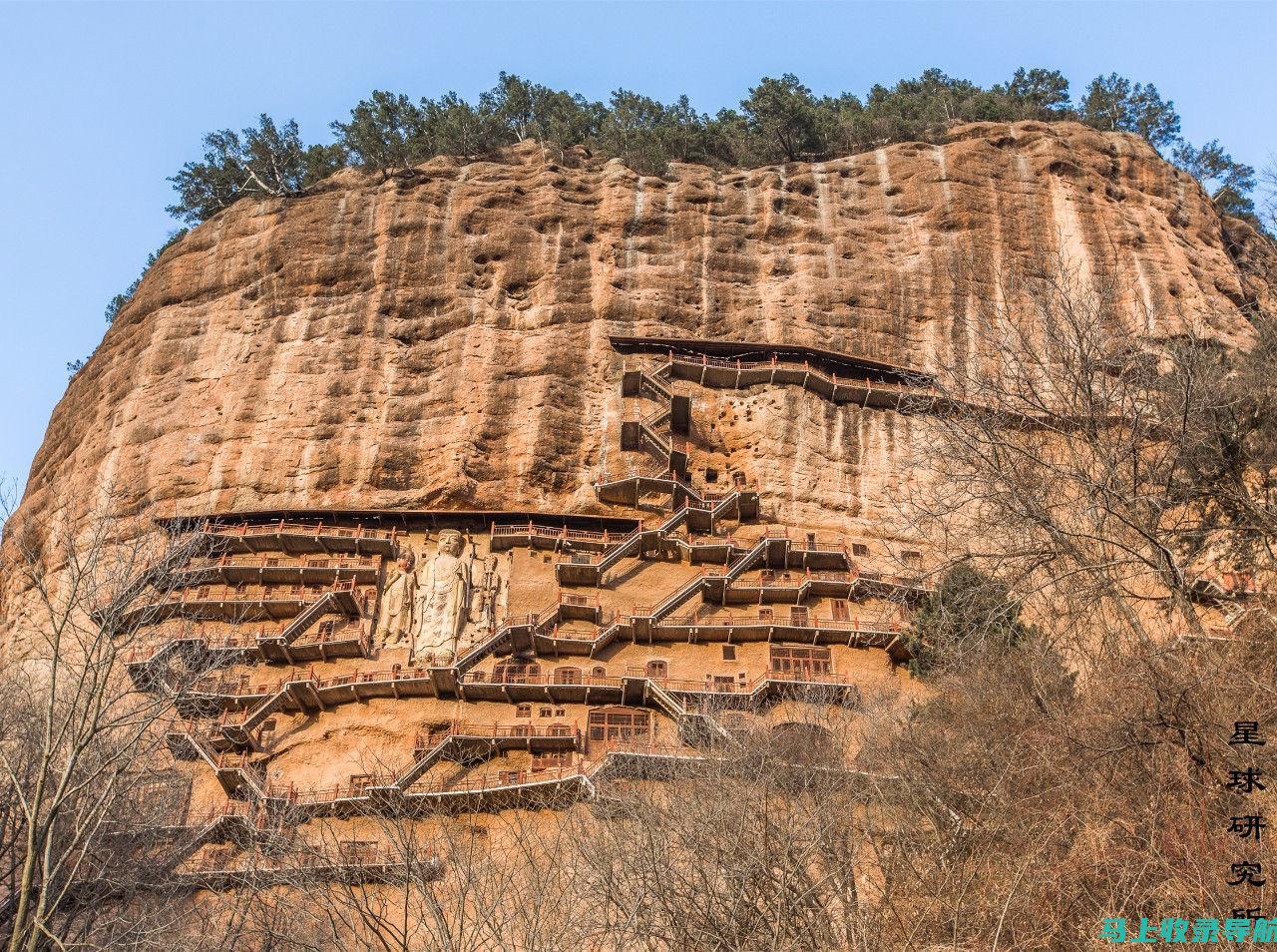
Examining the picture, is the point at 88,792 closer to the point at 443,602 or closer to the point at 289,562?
the point at 443,602

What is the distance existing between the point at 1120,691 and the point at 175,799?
19.1m

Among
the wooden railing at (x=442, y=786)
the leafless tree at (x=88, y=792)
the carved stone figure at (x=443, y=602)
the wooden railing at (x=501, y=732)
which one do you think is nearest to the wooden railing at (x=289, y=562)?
the carved stone figure at (x=443, y=602)

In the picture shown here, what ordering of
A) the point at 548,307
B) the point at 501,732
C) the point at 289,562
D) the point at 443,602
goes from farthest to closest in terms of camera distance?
the point at 548,307
the point at 289,562
the point at 443,602
the point at 501,732

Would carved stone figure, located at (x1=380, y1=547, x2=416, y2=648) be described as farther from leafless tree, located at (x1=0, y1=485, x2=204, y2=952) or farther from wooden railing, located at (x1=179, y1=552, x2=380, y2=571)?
leafless tree, located at (x1=0, y1=485, x2=204, y2=952)

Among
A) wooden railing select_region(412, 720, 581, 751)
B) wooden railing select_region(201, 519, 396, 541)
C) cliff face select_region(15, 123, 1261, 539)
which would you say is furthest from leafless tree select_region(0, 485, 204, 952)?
cliff face select_region(15, 123, 1261, 539)

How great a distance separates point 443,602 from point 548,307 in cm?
1146

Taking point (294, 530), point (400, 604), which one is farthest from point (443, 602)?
point (294, 530)

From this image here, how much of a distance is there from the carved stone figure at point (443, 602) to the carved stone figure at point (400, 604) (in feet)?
0.85

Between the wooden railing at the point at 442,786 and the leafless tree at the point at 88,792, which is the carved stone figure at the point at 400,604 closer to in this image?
the wooden railing at the point at 442,786

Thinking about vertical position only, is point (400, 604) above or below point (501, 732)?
above

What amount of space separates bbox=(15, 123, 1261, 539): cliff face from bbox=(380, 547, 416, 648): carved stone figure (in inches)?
88.2

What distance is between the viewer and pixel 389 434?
37.3 metres

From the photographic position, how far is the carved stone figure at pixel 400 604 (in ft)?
107

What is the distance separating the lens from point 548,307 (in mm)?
40500
